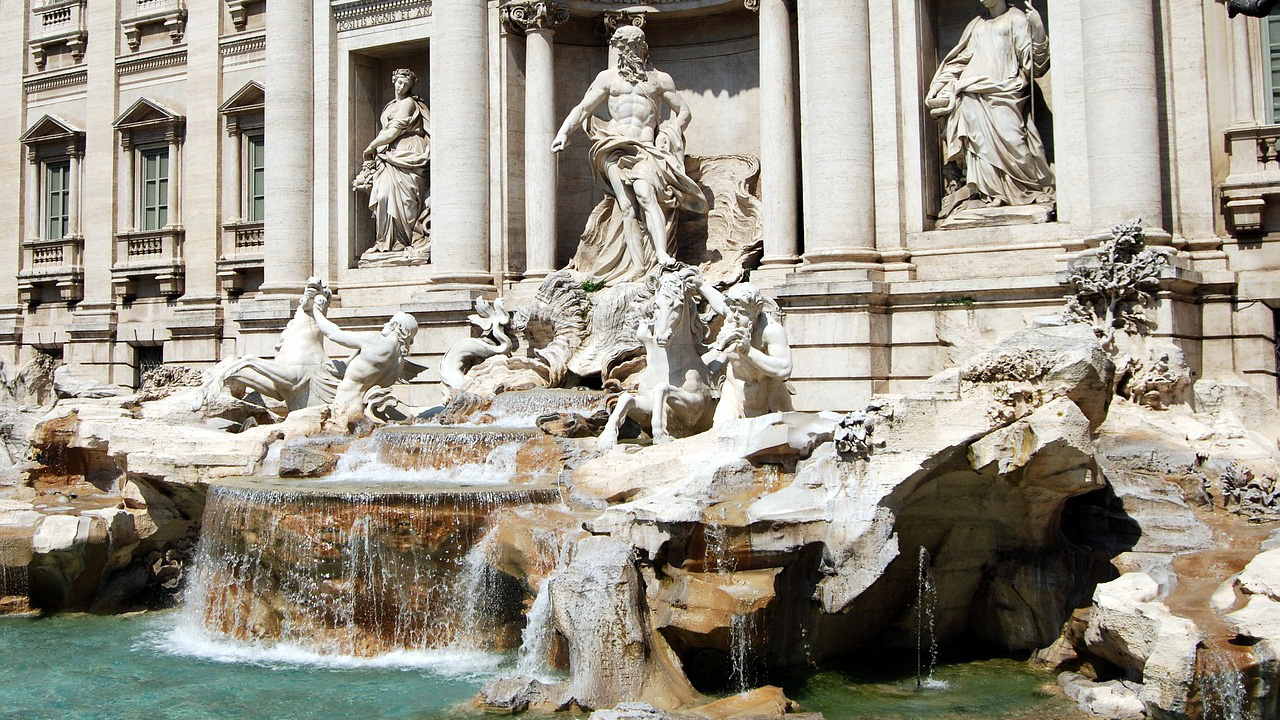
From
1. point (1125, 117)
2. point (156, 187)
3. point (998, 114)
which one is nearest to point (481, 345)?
point (998, 114)

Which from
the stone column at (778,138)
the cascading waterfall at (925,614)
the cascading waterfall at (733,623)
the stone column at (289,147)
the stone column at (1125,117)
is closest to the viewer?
the cascading waterfall at (733,623)

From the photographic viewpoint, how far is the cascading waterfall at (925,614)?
11164mm

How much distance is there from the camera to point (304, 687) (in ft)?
35.2

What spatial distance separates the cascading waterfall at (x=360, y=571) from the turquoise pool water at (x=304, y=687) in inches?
9.4

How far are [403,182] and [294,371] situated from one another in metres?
4.33

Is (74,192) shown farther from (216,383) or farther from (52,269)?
(216,383)

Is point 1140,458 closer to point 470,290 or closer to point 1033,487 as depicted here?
point 1033,487

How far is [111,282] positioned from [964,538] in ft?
61.3

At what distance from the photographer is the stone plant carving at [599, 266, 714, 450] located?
1363 cm

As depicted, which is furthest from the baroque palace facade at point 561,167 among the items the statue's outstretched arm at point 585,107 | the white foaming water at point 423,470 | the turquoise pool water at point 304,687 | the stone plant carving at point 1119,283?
the turquoise pool water at point 304,687

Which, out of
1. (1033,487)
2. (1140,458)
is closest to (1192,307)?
(1140,458)

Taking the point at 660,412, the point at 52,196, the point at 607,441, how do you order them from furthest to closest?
the point at 52,196 < the point at 660,412 < the point at 607,441

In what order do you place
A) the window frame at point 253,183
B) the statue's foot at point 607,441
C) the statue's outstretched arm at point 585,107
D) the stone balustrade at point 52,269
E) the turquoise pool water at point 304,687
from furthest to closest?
1. the stone balustrade at point 52,269
2. the window frame at point 253,183
3. the statue's outstretched arm at point 585,107
4. the statue's foot at point 607,441
5. the turquoise pool water at point 304,687

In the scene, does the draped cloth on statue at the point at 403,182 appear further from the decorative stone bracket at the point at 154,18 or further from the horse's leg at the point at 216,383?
the decorative stone bracket at the point at 154,18
